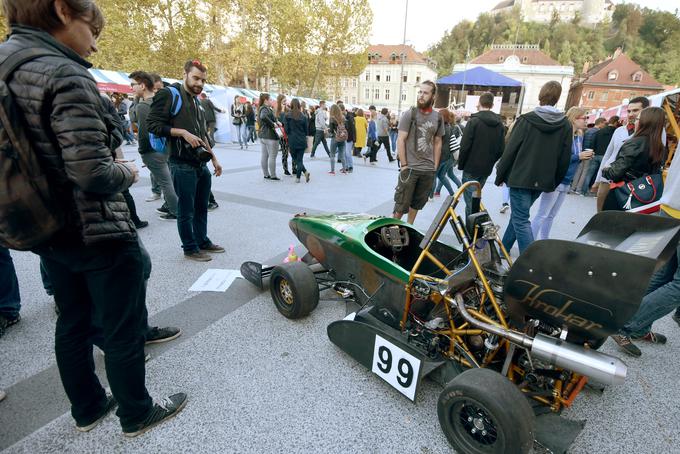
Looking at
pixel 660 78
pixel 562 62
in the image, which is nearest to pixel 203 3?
pixel 660 78

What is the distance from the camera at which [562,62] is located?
242ft

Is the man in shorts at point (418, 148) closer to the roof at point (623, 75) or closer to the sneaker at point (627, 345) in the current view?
the sneaker at point (627, 345)

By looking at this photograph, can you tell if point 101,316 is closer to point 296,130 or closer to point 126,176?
point 126,176

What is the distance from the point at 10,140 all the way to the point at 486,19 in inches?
4288

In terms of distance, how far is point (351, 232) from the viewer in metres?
2.58

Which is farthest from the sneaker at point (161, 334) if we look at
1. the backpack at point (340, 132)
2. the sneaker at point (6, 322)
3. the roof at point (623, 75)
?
the roof at point (623, 75)

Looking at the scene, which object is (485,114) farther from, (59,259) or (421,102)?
(59,259)

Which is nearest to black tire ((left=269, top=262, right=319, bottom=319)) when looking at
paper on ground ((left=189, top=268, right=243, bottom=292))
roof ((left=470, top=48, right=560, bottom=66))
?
paper on ground ((left=189, top=268, right=243, bottom=292))

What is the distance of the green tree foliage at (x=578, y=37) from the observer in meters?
70.0

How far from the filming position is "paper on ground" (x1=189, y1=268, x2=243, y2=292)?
3.18 metres

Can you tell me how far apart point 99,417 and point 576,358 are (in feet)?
7.63

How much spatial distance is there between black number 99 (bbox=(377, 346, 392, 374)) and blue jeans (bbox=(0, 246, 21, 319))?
2.72m

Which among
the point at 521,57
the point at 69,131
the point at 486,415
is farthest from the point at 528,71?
the point at 69,131

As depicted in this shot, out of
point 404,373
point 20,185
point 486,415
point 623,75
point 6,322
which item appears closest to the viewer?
point 20,185
